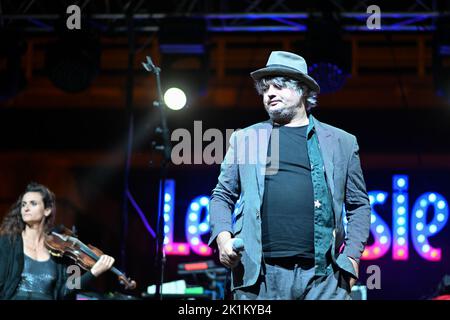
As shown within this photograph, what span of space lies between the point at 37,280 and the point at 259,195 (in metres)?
2.99

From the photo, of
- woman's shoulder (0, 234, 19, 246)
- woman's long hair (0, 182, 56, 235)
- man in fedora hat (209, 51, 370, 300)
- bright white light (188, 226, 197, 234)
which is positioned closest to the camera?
man in fedora hat (209, 51, 370, 300)

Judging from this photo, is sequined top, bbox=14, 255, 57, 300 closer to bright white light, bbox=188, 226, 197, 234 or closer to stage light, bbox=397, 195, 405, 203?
bright white light, bbox=188, 226, 197, 234

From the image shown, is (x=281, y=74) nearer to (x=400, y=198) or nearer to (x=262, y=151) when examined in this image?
(x=262, y=151)

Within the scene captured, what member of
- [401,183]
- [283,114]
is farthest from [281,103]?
[401,183]

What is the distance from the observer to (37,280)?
6137mm

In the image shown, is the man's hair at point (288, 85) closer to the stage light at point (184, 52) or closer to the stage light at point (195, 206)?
the stage light at point (184, 52)

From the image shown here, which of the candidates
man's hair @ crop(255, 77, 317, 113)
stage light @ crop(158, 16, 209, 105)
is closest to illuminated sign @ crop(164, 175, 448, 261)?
stage light @ crop(158, 16, 209, 105)

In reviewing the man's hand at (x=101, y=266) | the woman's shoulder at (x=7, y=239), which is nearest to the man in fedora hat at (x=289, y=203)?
the man's hand at (x=101, y=266)

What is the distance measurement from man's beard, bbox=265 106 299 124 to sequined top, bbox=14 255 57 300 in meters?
2.97

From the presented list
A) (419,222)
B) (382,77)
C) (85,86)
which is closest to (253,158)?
(85,86)

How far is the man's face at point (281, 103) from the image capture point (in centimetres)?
389

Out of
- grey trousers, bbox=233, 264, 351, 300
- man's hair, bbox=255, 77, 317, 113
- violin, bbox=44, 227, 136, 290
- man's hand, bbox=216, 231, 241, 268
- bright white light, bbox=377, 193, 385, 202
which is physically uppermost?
bright white light, bbox=377, 193, 385, 202

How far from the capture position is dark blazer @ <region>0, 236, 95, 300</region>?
6020mm
